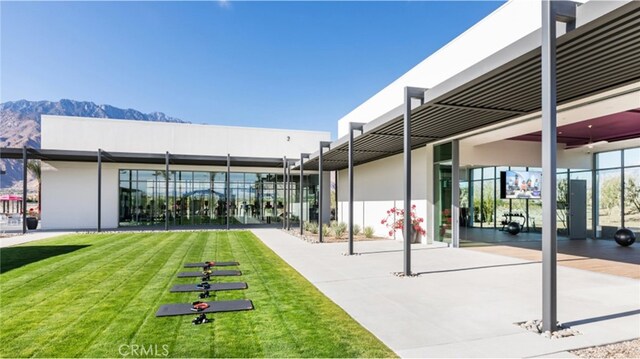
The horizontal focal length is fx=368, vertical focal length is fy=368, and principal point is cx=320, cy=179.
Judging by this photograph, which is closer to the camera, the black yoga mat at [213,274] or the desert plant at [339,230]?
the black yoga mat at [213,274]

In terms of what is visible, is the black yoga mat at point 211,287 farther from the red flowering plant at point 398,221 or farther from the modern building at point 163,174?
the modern building at point 163,174

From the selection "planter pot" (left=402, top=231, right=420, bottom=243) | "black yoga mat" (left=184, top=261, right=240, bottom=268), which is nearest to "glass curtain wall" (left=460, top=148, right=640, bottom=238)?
"planter pot" (left=402, top=231, right=420, bottom=243)

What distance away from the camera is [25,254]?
10.6 m

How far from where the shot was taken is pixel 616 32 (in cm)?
470

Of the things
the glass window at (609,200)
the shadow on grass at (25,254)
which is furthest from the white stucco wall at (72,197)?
the glass window at (609,200)

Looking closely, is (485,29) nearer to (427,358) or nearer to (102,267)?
(427,358)

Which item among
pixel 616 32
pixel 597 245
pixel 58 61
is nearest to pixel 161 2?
pixel 58 61

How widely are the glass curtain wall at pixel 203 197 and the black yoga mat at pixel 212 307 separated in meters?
16.7

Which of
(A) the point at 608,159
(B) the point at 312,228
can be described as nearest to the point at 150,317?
(B) the point at 312,228

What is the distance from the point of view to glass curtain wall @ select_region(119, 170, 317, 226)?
22219 mm

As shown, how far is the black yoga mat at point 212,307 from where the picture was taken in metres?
5.04

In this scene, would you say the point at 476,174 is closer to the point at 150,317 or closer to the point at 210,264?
the point at 210,264

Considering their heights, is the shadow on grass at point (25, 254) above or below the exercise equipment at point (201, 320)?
below

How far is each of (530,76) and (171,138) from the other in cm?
2097
